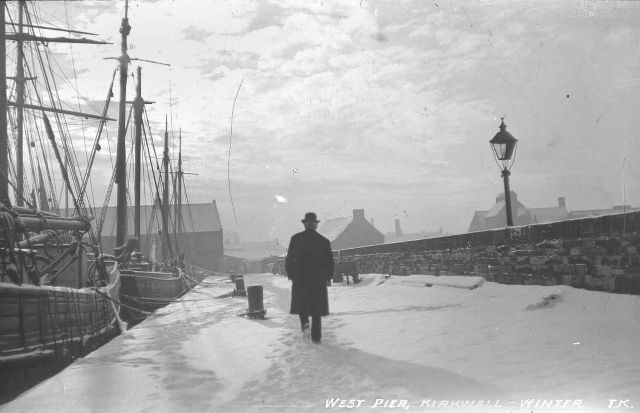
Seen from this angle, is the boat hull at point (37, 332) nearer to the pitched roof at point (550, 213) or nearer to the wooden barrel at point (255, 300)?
the wooden barrel at point (255, 300)

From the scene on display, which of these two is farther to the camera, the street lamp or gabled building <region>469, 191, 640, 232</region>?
gabled building <region>469, 191, 640, 232</region>

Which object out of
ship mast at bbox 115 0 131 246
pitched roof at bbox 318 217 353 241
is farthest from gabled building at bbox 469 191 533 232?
ship mast at bbox 115 0 131 246

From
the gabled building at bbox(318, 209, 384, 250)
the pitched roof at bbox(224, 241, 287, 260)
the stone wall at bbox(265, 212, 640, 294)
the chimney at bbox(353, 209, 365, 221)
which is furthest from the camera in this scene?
the pitched roof at bbox(224, 241, 287, 260)

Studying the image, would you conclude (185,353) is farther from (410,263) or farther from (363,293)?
(410,263)

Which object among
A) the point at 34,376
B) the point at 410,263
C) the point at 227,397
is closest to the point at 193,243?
the point at 410,263

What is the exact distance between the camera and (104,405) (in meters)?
4.04

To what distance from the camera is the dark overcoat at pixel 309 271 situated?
20.7 feet

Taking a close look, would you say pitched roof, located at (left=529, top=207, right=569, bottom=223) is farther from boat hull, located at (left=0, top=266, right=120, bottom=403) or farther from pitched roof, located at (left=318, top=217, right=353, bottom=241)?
boat hull, located at (left=0, top=266, right=120, bottom=403)

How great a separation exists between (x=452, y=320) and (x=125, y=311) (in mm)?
13571

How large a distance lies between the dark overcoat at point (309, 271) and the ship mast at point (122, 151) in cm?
1476

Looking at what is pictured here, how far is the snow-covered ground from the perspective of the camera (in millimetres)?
3752

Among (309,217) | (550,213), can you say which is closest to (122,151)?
(309,217)

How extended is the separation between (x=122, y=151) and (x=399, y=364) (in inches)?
687

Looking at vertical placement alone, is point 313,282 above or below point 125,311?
above
